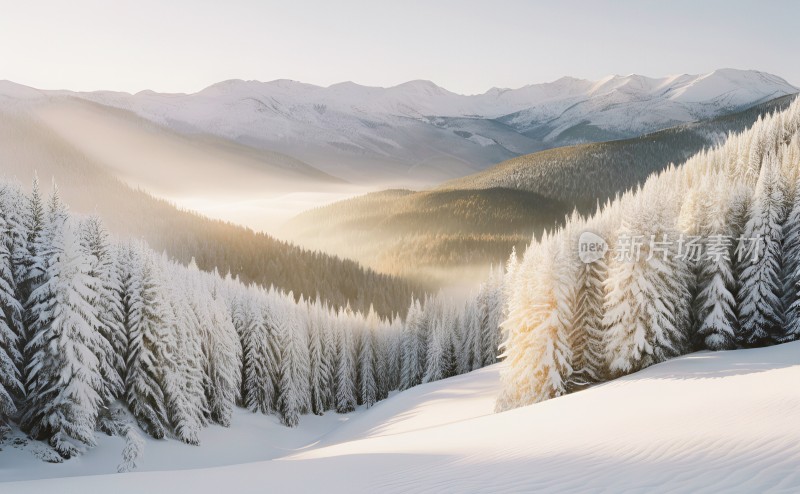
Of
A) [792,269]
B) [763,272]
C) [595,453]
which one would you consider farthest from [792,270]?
[595,453]

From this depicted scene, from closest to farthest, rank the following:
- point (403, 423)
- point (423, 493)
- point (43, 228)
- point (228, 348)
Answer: point (423, 493) → point (43, 228) → point (403, 423) → point (228, 348)

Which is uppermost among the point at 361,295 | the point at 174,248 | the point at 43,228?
the point at 43,228

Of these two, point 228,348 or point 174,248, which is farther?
point 174,248

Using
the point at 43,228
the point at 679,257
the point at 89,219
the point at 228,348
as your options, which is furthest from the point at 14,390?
the point at 679,257

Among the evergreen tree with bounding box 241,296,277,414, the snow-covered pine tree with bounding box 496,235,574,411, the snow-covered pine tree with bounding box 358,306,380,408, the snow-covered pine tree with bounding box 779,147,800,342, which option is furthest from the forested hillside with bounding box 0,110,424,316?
the snow-covered pine tree with bounding box 779,147,800,342

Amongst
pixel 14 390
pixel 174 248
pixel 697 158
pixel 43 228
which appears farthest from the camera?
pixel 174 248

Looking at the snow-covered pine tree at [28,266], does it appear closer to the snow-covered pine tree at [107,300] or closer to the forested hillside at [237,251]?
the snow-covered pine tree at [107,300]

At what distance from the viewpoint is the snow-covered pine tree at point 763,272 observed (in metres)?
27.4

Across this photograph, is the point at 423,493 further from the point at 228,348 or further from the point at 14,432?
the point at 228,348

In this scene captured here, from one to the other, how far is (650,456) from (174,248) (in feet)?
411

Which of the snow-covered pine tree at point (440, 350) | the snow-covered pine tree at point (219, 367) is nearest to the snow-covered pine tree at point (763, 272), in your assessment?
the snow-covered pine tree at point (219, 367)

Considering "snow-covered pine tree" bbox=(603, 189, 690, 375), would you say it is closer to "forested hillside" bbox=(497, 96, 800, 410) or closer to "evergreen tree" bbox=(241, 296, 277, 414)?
"forested hillside" bbox=(497, 96, 800, 410)

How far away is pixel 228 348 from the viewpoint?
38.0 meters

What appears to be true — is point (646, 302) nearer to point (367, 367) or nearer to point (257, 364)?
point (257, 364)
